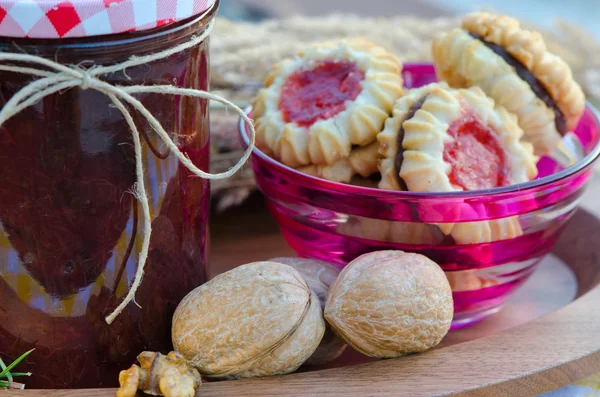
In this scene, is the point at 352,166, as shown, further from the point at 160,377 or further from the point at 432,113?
the point at 160,377

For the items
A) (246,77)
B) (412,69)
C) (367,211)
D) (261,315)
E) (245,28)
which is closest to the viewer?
(261,315)

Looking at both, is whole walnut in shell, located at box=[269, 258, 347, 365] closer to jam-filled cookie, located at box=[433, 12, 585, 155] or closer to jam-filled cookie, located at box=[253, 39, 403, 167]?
jam-filled cookie, located at box=[253, 39, 403, 167]

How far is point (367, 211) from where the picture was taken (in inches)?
29.6

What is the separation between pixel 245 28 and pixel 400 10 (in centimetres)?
91

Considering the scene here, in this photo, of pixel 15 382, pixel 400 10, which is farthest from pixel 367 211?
pixel 400 10

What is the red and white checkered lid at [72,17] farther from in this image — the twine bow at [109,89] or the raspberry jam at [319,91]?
the raspberry jam at [319,91]

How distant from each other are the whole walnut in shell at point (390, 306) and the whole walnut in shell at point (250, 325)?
0.03 meters

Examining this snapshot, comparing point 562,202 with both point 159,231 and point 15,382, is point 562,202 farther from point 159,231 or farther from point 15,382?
point 15,382

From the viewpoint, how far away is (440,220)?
743mm

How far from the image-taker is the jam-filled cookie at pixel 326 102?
775mm

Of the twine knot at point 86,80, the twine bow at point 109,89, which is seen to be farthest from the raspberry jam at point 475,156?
the twine knot at point 86,80

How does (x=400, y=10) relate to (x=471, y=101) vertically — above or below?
below

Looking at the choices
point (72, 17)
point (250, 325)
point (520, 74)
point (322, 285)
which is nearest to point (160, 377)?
point (250, 325)

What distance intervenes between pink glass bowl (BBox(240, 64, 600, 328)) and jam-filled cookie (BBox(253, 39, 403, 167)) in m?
0.03
